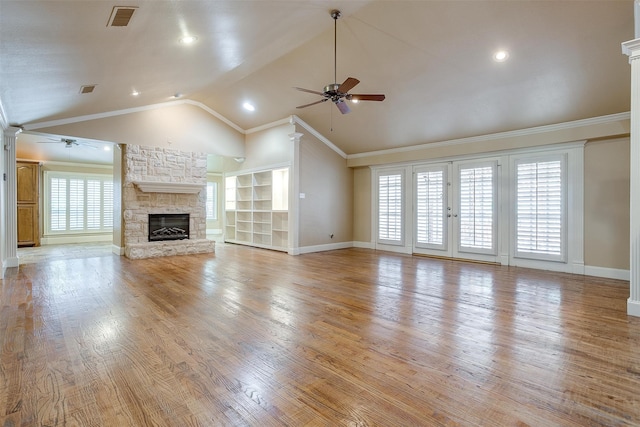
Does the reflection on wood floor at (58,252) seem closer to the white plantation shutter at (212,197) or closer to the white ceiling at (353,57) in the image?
the white ceiling at (353,57)

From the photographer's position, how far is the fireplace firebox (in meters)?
7.39

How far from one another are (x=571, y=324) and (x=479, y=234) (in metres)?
3.71

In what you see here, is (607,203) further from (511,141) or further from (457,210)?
(457,210)

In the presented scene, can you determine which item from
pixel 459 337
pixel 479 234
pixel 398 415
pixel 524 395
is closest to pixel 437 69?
pixel 479 234

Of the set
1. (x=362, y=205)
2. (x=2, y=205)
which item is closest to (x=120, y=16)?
(x=2, y=205)

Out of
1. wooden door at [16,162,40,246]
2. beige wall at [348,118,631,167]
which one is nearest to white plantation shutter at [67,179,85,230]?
wooden door at [16,162,40,246]

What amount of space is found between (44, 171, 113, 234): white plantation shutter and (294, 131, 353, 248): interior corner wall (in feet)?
23.0

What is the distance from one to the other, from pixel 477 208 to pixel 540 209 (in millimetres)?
1114

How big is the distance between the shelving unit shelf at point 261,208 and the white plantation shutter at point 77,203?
4.19m

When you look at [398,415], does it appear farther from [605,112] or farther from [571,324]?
[605,112]

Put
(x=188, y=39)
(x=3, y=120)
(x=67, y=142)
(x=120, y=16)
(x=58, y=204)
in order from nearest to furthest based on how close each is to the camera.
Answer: (x=120, y=16), (x=188, y=39), (x=3, y=120), (x=67, y=142), (x=58, y=204)

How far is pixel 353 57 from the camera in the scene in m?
5.06

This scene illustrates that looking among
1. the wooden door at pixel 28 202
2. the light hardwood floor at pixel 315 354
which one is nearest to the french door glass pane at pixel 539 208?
the light hardwood floor at pixel 315 354

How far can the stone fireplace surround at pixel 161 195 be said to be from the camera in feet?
23.0
